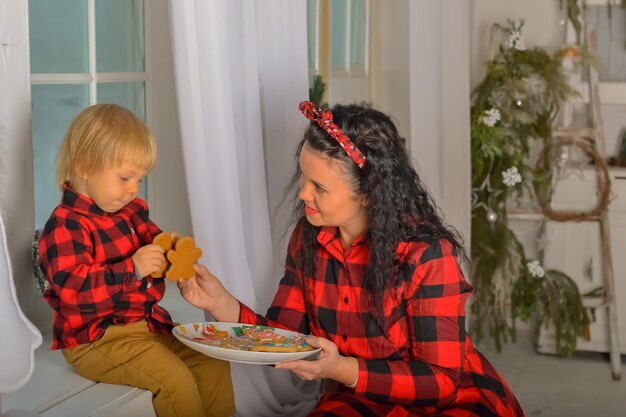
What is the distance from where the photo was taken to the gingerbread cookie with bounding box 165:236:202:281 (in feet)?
5.89

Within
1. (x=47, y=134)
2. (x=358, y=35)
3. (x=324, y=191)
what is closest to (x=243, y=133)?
(x=324, y=191)

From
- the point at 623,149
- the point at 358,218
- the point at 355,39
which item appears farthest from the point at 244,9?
the point at 623,149

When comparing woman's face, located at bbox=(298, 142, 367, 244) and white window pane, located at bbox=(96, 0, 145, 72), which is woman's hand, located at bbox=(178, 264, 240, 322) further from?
white window pane, located at bbox=(96, 0, 145, 72)

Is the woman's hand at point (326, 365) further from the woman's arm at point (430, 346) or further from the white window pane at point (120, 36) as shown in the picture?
the white window pane at point (120, 36)

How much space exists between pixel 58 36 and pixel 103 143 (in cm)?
69

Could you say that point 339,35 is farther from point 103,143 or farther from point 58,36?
point 103,143

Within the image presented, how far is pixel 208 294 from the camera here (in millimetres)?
1932

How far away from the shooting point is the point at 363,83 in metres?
3.74

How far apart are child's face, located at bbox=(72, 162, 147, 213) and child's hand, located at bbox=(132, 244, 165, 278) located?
0.34 feet

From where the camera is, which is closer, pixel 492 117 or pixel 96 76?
pixel 96 76

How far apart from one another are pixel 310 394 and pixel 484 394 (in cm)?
79

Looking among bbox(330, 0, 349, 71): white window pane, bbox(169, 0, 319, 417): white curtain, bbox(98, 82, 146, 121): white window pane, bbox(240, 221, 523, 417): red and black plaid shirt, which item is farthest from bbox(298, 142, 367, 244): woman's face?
bbox(330, 0, 349, 71): white window pane

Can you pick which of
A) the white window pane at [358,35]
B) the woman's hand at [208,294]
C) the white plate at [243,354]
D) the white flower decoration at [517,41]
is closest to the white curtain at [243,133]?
the woman's hand at [208,294]

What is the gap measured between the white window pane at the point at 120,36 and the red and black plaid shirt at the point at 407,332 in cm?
88
